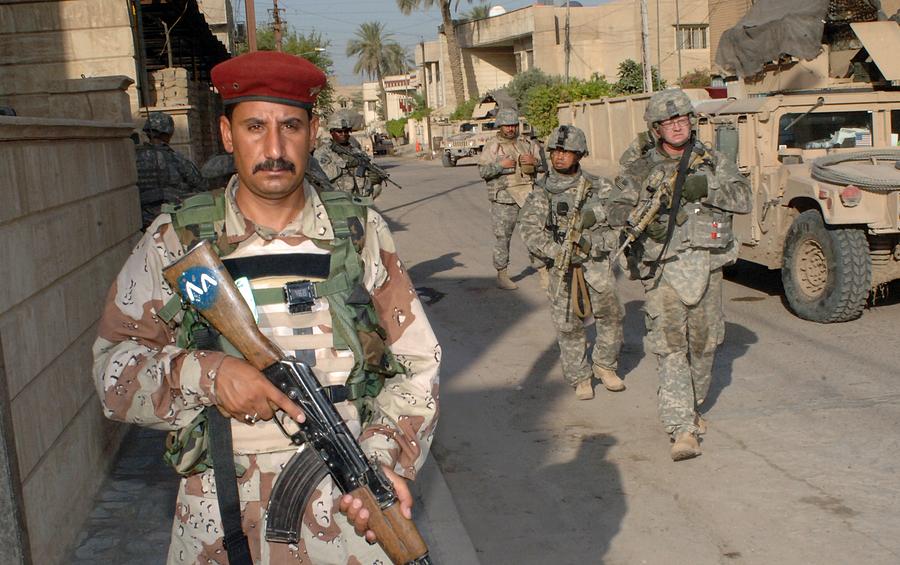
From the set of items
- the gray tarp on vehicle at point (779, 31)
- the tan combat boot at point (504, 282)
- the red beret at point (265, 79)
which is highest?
the gray tarp on vehicle at point (779, 31)

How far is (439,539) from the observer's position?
437cm

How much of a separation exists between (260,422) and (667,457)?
3655mm

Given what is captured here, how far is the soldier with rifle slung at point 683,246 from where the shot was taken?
5371 millimetres

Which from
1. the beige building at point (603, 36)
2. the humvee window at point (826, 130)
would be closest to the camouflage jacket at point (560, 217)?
the humvee window at point (826, 130)

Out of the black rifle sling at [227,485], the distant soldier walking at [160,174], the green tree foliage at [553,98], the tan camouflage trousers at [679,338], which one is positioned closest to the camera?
the black rifle sling at [227,485]

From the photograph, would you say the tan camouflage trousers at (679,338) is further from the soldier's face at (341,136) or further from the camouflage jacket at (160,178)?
the soldier's face at (341,136)

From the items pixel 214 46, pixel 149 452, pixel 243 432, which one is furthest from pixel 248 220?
pixel 214 46

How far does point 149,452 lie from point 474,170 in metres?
28.9

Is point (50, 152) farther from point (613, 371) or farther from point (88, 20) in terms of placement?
point (88, 20)

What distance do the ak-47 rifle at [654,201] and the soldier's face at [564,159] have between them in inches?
42.8

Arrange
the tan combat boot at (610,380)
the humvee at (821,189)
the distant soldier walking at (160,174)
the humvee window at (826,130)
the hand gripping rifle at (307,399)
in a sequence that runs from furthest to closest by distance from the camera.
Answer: the humvee window at (826,130) → the distant soldier walking at (160,174) → the humvee at (821,189) → the tan combat boot at (610,380) → the hand gripping rifle at (307,399)

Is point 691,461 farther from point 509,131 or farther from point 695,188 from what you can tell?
point 509,131

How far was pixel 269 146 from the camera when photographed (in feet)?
7.11

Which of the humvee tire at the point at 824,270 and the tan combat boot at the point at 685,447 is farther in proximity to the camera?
the humvee tire at the point at 824,270
